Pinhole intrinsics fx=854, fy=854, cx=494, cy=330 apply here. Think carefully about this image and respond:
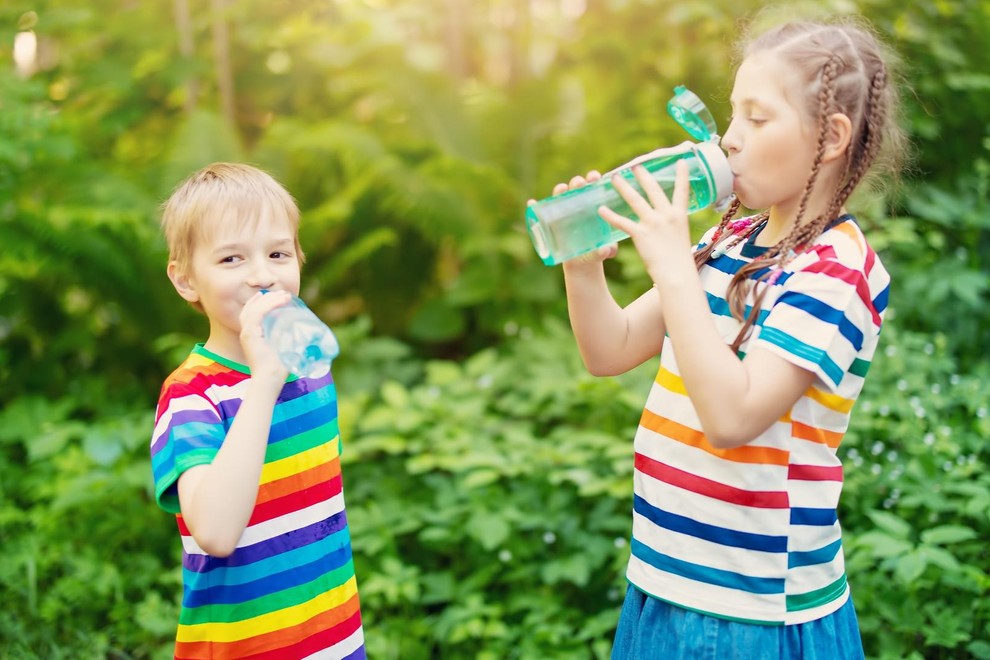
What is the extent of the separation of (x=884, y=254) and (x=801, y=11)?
1003 mm

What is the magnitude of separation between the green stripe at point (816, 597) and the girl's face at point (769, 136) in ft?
1.92

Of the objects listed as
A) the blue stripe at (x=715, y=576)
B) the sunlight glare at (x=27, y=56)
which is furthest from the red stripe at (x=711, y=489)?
the sunlight glare at (x=27, y=56)

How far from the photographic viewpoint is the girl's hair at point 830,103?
1.23 m

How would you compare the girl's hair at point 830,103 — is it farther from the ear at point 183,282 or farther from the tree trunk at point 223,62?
the tree trunk at point 223,62

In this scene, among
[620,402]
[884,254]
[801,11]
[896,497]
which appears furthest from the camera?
[884,254]

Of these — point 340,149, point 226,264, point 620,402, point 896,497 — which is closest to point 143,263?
point 340,149

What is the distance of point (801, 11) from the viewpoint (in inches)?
124

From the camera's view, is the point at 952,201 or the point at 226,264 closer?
the point at 226,264

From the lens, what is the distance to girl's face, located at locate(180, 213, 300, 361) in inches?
52.1

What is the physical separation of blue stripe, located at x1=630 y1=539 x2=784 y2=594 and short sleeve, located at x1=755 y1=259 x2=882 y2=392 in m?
0.31

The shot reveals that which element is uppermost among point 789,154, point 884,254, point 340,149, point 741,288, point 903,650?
point 789,154

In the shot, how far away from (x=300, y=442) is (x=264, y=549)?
171 mm

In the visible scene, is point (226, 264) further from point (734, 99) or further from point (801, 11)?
point (801, 11)

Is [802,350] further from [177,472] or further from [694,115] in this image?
[177,472]
